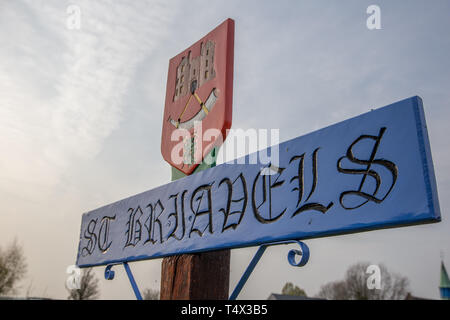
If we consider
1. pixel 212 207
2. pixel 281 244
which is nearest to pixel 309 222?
pixel 281 244

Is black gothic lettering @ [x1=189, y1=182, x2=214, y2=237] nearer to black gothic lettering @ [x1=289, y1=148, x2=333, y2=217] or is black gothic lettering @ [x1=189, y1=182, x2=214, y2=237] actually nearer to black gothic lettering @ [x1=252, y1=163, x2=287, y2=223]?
black gothic lettering @ [x1=252, y1=163, x2=287, y2=223]

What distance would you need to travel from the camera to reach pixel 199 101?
295 cm

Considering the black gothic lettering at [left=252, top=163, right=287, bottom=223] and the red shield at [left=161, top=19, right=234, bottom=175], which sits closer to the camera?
the black gothic lettering at [left=252, top=163, right=287, bottom=223]

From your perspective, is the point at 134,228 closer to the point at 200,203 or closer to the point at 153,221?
the point at 153,221

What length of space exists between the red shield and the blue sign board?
32 centimetres

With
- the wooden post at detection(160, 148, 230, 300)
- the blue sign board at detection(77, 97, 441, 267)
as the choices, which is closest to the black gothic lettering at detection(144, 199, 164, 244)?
the blue sign board at detection(77, 97, 441, 267)

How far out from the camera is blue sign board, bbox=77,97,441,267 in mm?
1546

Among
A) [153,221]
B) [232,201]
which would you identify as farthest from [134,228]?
[232,201]

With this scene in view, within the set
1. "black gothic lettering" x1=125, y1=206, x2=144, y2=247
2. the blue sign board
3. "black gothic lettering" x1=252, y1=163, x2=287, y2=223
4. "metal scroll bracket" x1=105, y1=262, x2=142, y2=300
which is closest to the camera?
the blue sign board

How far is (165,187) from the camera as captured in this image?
9.14ft

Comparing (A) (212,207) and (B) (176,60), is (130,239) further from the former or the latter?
(B) (176,60)
